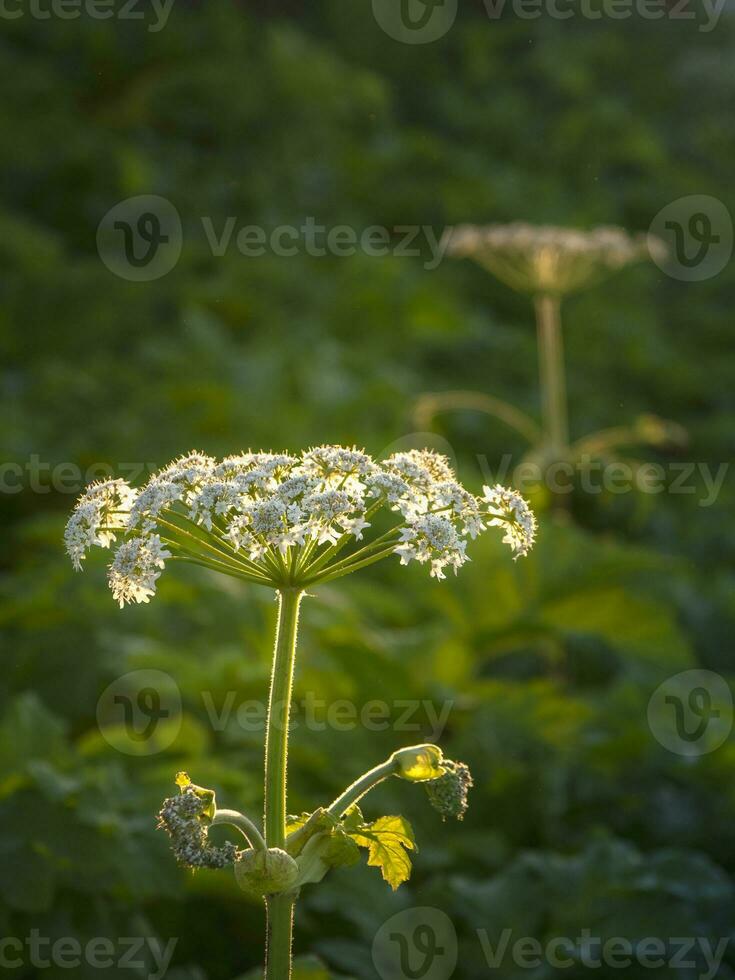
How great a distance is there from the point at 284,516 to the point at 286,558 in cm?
12

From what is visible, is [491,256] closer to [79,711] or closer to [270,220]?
[79,711]

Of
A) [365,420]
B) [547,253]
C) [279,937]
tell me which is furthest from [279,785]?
[365,420]

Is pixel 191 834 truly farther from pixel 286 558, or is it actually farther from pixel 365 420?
pixel 365 420

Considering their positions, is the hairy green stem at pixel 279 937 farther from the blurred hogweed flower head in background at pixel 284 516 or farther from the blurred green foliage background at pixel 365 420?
the blurred green foliage background at pixel 365 420

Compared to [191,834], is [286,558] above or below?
above

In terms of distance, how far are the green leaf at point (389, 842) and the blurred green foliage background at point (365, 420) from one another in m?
1.21

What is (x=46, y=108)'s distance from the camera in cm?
910

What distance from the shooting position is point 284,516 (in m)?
1.66

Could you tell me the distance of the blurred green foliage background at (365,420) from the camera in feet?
10.2

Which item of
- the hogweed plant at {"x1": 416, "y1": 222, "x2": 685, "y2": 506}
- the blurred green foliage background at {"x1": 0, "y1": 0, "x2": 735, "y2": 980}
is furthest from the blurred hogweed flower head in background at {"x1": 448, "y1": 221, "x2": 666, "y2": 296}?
the blurred green foliage background at {"x1": 0, "y1": 0, "x2": 735, "y2": 980}

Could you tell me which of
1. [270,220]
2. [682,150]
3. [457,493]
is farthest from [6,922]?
[682,150]

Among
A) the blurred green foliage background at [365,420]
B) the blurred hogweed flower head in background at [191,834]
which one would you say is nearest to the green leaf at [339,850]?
the blurred hogweed flower head in background at [191,834]

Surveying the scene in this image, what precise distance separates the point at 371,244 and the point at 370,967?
789 cm

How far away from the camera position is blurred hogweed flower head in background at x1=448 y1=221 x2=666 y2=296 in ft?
15.8
